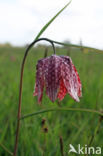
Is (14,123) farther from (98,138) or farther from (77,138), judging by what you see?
(98,138)

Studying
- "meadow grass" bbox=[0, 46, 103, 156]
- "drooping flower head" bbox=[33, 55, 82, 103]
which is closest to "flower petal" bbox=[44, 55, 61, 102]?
"drooping flower head" bbox=[33, 55, 82, 103]

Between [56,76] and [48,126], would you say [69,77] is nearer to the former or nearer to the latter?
[56,76]

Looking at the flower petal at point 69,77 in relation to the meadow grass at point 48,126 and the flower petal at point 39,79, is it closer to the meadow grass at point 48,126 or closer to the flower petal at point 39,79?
the flower petal at point 39,79

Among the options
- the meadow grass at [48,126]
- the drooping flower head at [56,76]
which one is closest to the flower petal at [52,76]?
the drooping flower head at [56,76]

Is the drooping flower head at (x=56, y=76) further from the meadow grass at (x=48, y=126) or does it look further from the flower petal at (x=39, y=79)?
the meadow grass at (x=48, y=126)

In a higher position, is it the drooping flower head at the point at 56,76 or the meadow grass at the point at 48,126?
the drooping flower head at the point at 56,76

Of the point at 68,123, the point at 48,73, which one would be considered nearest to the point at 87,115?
the point at 68,123

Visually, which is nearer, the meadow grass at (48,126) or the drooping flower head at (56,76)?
the drooping flower head at (56,76)

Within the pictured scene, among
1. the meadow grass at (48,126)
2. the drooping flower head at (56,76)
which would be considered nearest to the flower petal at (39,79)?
the drooping flower head at (56,76)

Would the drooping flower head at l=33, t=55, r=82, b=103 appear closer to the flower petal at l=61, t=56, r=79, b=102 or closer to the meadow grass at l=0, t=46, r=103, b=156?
the flower petal at l=61, t=56, r=79, b=102
